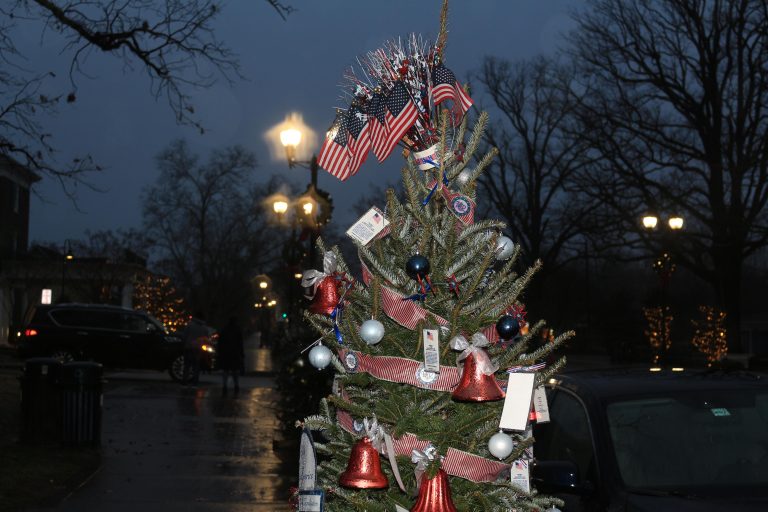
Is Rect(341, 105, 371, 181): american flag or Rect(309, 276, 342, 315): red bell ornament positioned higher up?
Rect(341, 105, 371, 181): american flag

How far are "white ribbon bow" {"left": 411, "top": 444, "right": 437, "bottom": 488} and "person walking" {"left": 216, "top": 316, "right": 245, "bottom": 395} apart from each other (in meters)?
19.1

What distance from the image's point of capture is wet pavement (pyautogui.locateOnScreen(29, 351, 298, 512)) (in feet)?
32.9

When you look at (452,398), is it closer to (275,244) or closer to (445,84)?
(445,84)

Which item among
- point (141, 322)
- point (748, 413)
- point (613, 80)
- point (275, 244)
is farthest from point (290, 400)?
point (275, 244)

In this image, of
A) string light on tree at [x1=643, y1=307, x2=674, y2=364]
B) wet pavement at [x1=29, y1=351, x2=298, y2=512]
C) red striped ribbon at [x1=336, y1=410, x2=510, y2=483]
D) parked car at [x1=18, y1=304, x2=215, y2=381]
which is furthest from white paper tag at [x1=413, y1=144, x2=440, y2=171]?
string light on tree at [x1=643, y1=307, x2=674, y2=364]

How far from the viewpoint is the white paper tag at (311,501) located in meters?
4.45

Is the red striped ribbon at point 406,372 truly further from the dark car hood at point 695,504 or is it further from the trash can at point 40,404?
the trash can at point 40,404

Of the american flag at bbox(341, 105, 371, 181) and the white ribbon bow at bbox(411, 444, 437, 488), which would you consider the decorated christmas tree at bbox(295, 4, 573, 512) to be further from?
the american flag at bbox(341, 105, 371, 181)

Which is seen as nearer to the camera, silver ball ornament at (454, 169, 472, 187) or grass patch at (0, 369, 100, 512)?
silver ball ornament at (454, 169, 472, 187)

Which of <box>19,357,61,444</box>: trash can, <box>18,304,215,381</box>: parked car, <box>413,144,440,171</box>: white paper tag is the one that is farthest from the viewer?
<box>18,304,215,381</box>: parked car

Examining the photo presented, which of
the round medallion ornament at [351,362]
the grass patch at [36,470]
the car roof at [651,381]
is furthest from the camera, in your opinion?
the grass patch at [36,470]

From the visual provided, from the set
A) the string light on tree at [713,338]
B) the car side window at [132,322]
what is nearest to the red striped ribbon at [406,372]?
the car side window at [132,322]

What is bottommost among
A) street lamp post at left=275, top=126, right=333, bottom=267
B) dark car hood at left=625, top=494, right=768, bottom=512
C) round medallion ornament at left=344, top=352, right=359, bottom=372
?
dark car hood at left=625, top=494, right=768, bottom=512

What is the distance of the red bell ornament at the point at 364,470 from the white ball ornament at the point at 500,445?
48 centimetres
